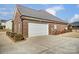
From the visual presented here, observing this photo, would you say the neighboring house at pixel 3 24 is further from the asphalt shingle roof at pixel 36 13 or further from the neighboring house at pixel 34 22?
the asphalt shingle roof at pixel 36 13

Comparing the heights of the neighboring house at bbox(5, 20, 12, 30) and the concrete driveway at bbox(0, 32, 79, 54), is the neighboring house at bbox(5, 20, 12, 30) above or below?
above

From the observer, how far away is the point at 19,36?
8.94 ft

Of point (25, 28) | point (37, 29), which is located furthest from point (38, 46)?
point (25, 28)

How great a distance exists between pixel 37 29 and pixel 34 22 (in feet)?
0.54

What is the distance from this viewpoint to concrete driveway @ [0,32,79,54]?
2.69m

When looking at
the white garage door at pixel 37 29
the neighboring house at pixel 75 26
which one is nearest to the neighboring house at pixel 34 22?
the white garage door at pixel 37 29

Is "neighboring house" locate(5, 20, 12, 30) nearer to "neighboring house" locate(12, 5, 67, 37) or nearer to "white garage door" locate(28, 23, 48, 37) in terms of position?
"neighboring house" locate(12, 5, 67, 37)

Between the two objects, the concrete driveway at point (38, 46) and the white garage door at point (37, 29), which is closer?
the concrete driveway at point (38, 46)

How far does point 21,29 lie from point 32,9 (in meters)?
0.47

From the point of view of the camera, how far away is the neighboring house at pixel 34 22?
2.71 meters

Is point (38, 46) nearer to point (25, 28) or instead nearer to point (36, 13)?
point (25, 28)

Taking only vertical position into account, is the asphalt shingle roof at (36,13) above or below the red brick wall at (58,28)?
above

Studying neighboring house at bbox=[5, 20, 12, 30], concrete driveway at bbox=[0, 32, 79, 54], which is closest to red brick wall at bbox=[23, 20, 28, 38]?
concrete driveway at bbox=[0, 32, 79, 54]
